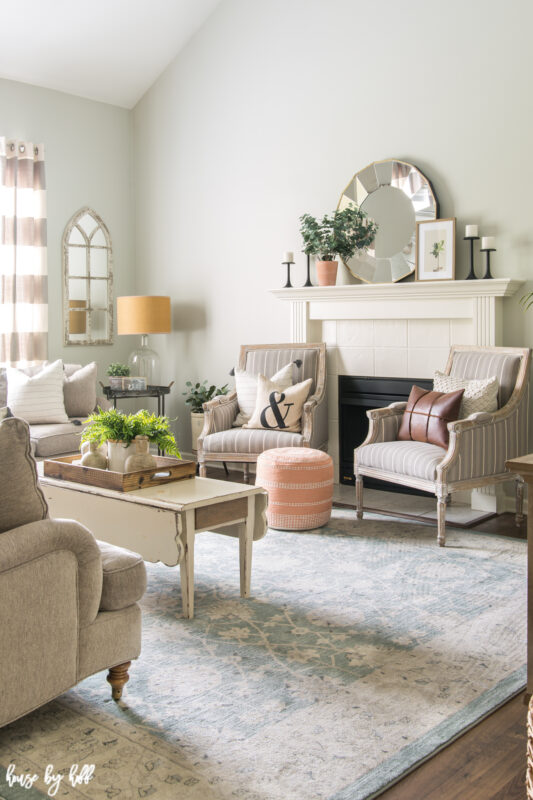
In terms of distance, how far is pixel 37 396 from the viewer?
17.6 ft

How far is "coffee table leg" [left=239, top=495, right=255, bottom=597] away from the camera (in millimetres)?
3320

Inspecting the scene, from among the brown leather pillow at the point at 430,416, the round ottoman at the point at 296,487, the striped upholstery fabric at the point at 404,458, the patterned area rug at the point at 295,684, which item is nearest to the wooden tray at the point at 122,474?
the patterned area rug at the point at 295,684

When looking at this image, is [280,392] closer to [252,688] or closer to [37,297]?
[37,297]

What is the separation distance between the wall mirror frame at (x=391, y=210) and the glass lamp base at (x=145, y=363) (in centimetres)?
199

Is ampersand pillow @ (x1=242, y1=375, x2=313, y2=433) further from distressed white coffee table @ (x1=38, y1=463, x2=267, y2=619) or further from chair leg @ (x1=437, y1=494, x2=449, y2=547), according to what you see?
distressed white coffee table @ (x1=38, y1=463, x2=267, y2=619)

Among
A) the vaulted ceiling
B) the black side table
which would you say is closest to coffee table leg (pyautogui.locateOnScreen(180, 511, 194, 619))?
the black side table

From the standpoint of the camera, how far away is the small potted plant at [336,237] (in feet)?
17.5

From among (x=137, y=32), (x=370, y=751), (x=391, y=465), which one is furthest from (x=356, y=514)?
(x=137, y=32)

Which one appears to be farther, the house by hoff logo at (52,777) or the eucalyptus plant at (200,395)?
the eucalyptus plant at (200,395)

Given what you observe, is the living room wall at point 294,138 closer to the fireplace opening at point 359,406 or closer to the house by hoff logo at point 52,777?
the fireplace opening at point 359,406

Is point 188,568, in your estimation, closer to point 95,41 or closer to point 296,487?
point 296,487

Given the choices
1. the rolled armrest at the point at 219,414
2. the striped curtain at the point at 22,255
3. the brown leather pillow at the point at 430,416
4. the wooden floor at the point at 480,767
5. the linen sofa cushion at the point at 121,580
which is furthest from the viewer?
the striped curtain at the point at 22,255

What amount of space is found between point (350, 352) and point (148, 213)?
2.53 m

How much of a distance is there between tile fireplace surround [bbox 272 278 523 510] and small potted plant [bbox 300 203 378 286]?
15 cm
